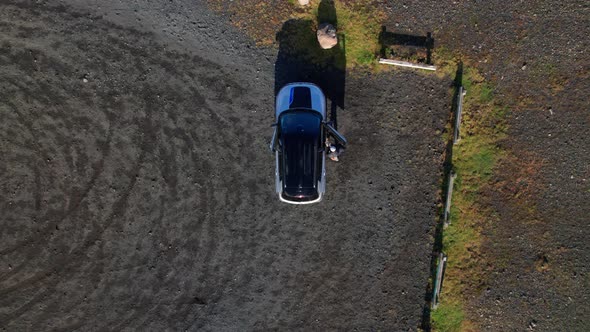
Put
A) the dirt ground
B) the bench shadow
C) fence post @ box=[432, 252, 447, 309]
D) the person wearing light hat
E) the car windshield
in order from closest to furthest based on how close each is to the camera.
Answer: the car windshield → the person wearing light hat → the dirt ground → fence post @ box=[432, 252, 447, 309] → the bench shadow

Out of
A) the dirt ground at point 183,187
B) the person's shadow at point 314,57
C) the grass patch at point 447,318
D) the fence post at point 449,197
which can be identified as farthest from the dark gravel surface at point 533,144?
the dirt ground at point 183,187

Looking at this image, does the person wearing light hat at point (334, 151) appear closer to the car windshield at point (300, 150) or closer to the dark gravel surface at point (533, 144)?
the car windshield at point (300, 150)

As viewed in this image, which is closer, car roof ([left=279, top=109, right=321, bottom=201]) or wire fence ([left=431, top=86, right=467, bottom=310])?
car roof ([left=279, top=109, right=321, bottom=201])

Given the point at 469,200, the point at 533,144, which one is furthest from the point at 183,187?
the point at 533,144

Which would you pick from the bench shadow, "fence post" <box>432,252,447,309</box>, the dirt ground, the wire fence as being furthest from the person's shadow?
"fence post" <box>432,252,447,309</box>

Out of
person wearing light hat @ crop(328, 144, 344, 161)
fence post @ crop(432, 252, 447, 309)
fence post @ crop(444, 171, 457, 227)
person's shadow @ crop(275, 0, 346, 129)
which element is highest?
person's shadow @ crop(275, 0, 346, 129)

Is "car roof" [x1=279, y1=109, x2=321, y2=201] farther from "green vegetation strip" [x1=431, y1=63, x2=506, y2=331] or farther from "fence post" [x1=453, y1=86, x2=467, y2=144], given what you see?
"green vegetation strip" [x1=431, y1=63, x2=506, y2=331]
